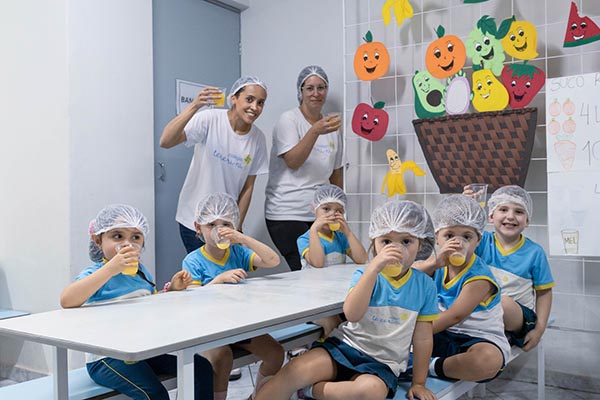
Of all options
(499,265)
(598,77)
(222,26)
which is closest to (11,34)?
(222,26)

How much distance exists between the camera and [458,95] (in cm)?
314

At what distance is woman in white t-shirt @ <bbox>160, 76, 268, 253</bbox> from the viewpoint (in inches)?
116

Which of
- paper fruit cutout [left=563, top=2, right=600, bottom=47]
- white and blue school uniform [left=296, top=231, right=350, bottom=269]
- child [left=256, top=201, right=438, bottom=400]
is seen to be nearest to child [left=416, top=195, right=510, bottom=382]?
child [left=256, top=201, right=438, bottom=400]

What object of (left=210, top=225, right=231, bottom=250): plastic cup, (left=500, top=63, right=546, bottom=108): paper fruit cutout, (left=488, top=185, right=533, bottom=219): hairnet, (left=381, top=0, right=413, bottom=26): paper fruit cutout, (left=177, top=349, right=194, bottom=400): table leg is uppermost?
(left=381, top=0, right=413, bottom=26): paper fruit cutout

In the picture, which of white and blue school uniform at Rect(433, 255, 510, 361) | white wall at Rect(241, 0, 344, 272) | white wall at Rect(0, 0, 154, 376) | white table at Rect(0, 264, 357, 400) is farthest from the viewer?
white wall at Rect(241, 0, 344, 272)

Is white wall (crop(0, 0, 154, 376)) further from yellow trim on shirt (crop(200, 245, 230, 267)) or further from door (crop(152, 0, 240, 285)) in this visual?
yellow trim on shirt (crop(200, 245, 230, 267))

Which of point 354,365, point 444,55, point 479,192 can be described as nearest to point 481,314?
point 354,365

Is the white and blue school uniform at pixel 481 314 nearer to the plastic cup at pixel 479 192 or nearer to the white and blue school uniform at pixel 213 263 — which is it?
the plastic cup at pixel 479 192

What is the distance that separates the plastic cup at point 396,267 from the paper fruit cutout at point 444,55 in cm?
162

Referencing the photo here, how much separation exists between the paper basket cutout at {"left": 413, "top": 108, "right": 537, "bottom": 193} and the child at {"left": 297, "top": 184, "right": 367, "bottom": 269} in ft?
1.83

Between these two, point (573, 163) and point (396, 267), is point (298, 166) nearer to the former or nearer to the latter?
point (573, 163)

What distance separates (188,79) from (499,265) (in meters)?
2.22

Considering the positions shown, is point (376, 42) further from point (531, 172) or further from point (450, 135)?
point (531, 172)

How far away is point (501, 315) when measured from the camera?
2.14 m
